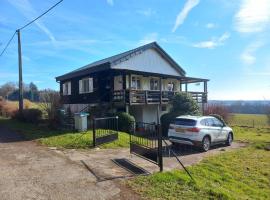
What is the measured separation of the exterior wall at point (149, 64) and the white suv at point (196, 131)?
9689 millimetres

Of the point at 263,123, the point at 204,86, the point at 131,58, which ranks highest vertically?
the point at 131,58

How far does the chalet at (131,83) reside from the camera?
2072cm

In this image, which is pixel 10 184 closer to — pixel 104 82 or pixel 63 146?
pixel 63 146

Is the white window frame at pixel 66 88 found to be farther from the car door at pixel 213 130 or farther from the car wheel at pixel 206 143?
the car wheel at pixel 206 143

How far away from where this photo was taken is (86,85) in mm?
24750

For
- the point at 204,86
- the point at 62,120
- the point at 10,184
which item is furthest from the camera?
the point at 204,86

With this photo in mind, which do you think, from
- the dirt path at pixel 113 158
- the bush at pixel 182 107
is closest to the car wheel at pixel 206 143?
the dirt path at pixel 113 158

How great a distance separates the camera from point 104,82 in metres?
22.9

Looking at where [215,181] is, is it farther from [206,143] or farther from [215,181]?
[206,143]

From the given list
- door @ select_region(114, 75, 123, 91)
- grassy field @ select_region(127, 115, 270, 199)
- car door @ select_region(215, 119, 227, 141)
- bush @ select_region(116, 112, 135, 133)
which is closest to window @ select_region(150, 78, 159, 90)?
door @ select_region(114, 75, 123, 91)

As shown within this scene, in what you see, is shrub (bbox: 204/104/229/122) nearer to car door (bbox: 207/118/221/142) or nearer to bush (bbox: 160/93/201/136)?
bush (bbox: 160/93/201/136)

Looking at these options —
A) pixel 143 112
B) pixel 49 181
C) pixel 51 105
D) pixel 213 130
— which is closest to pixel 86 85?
pixel 143 112

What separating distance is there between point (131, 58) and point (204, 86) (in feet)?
32.3

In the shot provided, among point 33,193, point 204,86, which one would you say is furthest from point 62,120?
point 204,86
